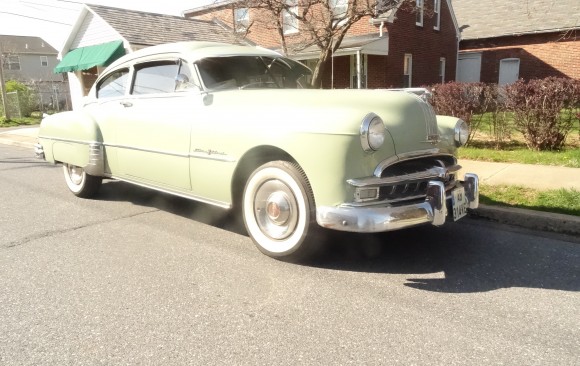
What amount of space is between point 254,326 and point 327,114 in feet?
5.24

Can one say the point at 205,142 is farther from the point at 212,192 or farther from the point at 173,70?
the point at 173,70

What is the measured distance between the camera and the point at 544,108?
24.9 feet

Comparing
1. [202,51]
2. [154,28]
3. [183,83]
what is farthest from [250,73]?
[154,28]

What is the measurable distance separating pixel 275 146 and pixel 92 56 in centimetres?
1680

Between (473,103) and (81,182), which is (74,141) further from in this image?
(473,103)

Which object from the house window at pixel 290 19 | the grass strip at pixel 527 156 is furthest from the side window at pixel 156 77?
the house window at pixel 290 19

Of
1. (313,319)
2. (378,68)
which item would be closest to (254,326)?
(313,319)

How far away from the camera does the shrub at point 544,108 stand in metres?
7.37

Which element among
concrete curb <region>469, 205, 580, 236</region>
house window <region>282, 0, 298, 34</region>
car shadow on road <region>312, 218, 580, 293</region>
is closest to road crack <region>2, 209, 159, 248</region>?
car shadow on road <region>312, 218, 580, 293</region>

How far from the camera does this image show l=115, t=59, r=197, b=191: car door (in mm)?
4520

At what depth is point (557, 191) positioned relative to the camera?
17.8 ft

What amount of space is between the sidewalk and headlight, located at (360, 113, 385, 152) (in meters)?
2.27

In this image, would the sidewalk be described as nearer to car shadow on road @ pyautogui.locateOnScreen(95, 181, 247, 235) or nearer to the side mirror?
car shadow on road @ pyautogui.locateOnScreen(95, 181, 247, 235)

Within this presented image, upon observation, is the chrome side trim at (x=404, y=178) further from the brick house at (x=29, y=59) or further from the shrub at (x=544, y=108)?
the brick house at (x=29, y=59)
